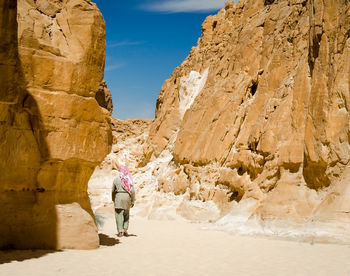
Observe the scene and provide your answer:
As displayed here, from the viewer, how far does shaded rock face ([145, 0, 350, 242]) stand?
10.0 metres

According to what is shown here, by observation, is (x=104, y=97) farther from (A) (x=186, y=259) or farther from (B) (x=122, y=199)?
(A) (x=186, y=259)

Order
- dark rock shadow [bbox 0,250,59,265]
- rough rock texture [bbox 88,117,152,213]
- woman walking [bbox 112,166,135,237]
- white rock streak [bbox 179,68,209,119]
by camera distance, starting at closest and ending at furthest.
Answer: dark rock shadow [bbox 0,250,59,265]
woman walking [bbox 112,166,135,237]
rough rock texture [bbox 88,117,152,213]
white rock streak [bbox 179,68,209,119]

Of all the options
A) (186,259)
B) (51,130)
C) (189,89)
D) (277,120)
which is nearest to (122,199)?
(51,130)

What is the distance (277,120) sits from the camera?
1212 centimetres

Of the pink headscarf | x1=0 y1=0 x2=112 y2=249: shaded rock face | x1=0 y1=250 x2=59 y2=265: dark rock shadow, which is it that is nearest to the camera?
x1=0 y1=250 x2=59 y2=265: dark rock shadow

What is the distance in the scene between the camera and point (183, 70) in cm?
2370

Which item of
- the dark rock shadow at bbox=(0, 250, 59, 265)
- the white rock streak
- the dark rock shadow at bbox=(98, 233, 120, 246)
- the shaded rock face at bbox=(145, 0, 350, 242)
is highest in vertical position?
the white rock streak

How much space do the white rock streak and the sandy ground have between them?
13940mm

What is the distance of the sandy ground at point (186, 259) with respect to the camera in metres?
5.57

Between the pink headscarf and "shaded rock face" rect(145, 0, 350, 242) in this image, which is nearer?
→ the pink headscarf

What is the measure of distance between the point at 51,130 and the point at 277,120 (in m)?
7.55

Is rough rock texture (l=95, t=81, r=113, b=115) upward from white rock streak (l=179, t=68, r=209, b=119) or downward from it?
upward

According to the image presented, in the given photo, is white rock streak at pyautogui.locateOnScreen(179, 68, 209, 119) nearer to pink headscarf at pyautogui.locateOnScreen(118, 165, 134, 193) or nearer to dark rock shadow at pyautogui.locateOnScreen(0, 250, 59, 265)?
pink headscarf at pyautogui.locateOnScreen(118, 165, 134, 193)

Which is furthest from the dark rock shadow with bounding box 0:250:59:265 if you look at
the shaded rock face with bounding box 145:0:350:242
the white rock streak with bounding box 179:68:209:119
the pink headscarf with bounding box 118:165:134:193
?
the white rock streak with bounding box 179:68:209:119
